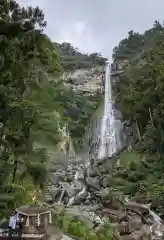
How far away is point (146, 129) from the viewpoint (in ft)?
104

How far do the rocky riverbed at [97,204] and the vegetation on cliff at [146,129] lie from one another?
1555 mm

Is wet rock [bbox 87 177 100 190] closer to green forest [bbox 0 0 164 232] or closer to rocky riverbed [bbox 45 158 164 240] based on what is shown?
rocky riverbed [bbox 45 158 164 240]

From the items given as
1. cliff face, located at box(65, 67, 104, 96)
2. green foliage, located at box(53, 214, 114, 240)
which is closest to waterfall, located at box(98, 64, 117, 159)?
cliff face, located at box(65, 67, 104, 96)

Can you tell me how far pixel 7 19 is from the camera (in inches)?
416

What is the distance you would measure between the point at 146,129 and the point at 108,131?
938 cm

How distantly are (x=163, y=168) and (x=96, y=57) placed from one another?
51.8 m

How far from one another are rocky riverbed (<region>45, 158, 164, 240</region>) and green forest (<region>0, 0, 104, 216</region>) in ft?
8.69

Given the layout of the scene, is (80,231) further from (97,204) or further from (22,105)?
(97,204)

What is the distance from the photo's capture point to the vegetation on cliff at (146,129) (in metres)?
22.7

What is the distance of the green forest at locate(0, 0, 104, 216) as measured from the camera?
10.7 metres

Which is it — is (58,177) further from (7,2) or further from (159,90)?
(7,2)

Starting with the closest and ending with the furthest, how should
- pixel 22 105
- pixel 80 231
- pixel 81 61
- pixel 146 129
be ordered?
pixel 22 105, pixel 80 231, pixel 146 129, pixel 81 61

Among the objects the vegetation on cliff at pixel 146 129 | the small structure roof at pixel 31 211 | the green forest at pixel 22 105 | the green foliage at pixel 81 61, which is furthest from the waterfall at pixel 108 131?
the small structure roof at pixel 31 211

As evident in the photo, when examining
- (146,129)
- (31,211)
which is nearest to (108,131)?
(146,129)
